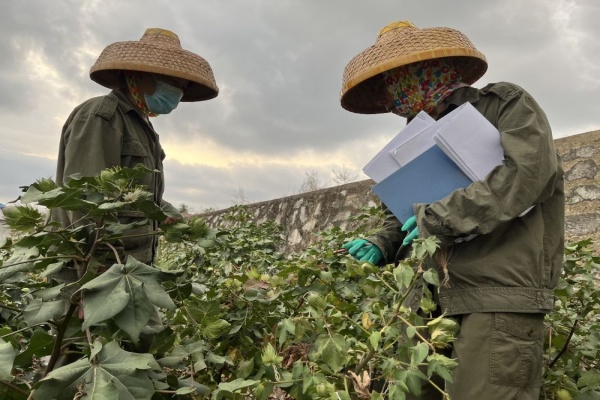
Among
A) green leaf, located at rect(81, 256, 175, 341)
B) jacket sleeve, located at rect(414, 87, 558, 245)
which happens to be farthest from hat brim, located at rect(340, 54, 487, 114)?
green leaf, located at rect(81, 256, 175, 341)

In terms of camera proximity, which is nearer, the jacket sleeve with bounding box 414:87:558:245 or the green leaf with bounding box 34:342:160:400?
the green leaf with bounding box 34:342:160:400

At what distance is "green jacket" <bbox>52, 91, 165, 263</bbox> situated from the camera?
209 centimetres

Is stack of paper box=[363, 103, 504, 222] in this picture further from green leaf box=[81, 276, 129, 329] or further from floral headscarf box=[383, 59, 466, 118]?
green leaf box=[81, 276, 129, 329]

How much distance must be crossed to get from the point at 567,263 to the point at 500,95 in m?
0.95

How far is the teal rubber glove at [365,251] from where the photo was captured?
6.37ft

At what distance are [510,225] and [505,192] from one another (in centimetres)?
15

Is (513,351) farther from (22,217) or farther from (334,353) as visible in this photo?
(22,217)

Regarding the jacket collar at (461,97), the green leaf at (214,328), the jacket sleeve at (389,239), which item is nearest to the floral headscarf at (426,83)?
the jacket collar at (461,97)

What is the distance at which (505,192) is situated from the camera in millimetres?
1407

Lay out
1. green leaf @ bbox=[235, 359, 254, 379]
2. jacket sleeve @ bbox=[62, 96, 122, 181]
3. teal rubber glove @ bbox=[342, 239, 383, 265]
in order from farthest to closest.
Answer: jacket sleeve @ bbox=[62, 96, 122, 181]
teal rubber glove @ bbox=[342, 239, 383, 265]
green leaf @ bbox=[235, 359, 254, 379]

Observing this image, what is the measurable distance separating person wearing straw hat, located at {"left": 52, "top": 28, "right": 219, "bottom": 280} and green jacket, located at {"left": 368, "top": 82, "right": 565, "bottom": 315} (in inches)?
Result: 48.4

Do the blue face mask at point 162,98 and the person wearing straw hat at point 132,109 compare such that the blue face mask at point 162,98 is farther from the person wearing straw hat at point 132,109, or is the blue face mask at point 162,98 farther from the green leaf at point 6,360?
the green leaf at point 6,360

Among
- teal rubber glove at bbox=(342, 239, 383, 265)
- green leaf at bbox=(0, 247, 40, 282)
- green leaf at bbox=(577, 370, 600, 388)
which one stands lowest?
green leaf at bbox=(577, 370, 600, 388)

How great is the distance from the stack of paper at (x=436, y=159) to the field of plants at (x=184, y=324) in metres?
0.32
